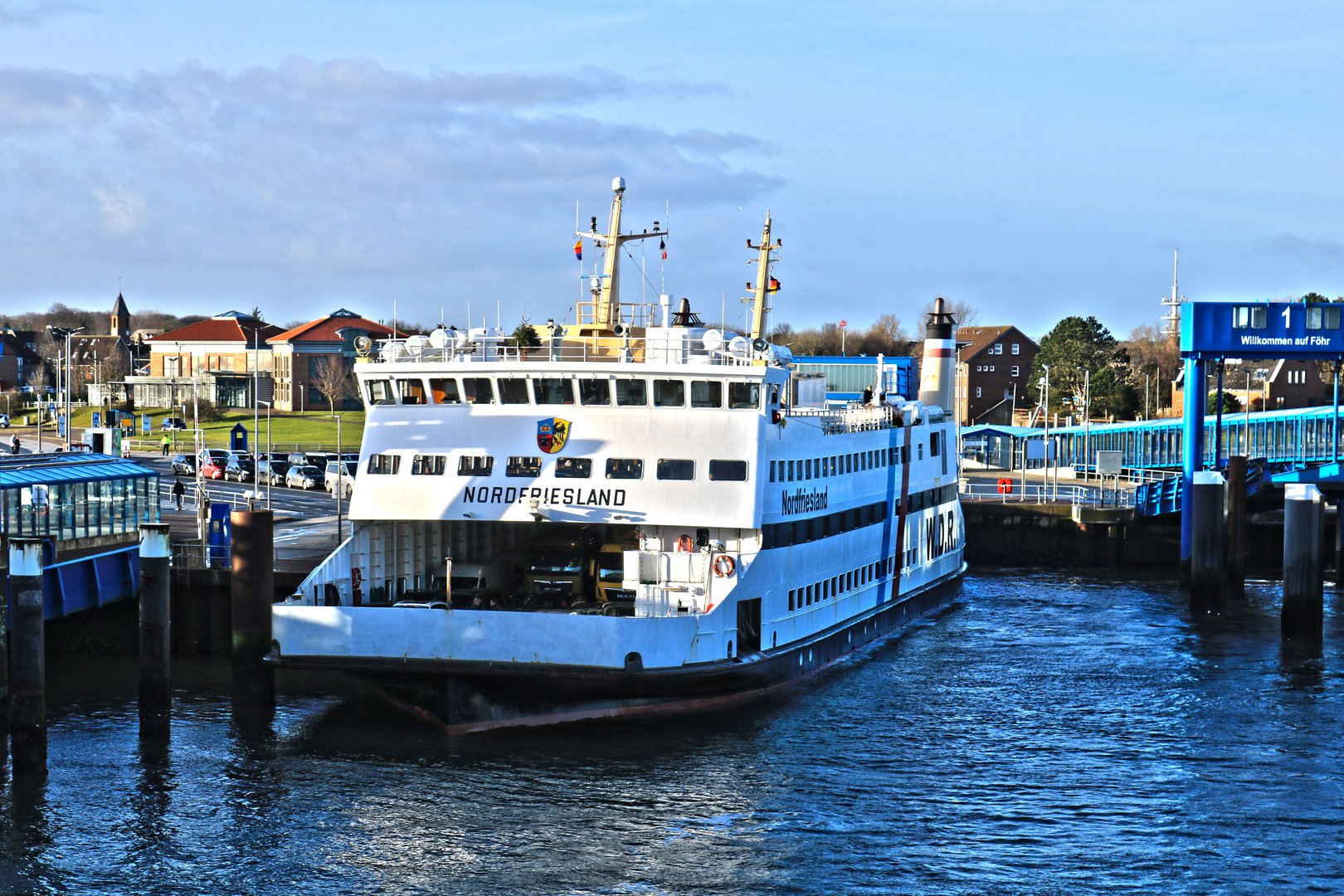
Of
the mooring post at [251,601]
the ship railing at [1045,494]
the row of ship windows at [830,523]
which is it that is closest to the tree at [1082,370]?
the ship railing at [1045,494]

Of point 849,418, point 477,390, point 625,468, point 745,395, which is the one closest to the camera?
point 625,468

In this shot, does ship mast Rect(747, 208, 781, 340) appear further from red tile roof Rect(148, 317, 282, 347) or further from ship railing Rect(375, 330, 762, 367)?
red tile roof Rect(148, 317, 282, 347)

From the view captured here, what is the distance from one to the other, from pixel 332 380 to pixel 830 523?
361ft

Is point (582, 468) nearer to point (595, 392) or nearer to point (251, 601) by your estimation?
point (595, 392)

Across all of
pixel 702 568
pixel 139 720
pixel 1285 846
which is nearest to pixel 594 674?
pixel 702 568

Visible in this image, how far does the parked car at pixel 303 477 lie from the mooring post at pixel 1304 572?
5226 centimetres

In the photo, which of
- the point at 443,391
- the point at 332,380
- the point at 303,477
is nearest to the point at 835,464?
the point at 443,391

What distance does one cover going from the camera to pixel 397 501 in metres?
35.4

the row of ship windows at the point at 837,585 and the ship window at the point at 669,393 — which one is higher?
the ship window at the point at 669,393

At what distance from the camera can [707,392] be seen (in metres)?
35.9

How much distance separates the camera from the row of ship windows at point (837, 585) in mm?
38772

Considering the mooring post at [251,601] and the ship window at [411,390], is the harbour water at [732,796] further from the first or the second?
the ship window at [411,390]

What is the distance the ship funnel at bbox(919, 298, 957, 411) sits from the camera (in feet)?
197

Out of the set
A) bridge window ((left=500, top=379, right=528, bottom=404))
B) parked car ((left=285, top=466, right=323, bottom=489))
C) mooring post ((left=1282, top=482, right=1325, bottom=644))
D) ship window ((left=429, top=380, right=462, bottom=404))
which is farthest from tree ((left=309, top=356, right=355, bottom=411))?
mooring post ((left=1282, top=482, right=1325, bottom=644))
